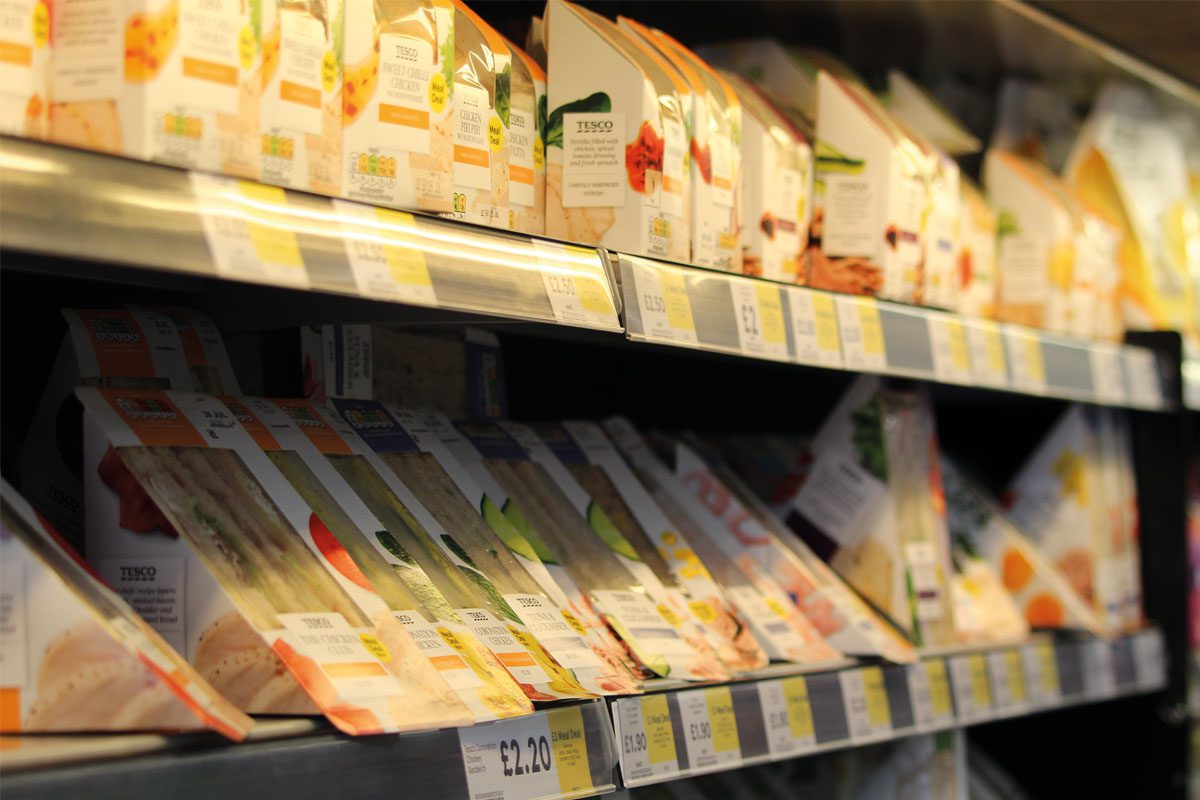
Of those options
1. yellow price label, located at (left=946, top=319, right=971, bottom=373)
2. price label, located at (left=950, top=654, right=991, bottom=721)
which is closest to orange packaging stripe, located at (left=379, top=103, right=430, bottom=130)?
yellow price label, located at (left=946, top=319, right=971, bottom=373)

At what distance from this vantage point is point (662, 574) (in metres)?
1.73

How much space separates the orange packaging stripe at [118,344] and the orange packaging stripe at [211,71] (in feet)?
1.07

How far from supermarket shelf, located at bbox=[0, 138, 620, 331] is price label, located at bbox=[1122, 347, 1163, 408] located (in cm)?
142

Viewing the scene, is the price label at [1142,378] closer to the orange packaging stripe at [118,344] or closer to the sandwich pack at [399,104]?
the sandwich pack at [399,104]

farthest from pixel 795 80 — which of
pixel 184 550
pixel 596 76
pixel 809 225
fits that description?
pixel 184 550

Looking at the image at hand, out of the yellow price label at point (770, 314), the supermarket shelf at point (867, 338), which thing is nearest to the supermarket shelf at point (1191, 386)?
the supermarket shelf at point (867, 338)

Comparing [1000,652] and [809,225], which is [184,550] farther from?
[1000,652]

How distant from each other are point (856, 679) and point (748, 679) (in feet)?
0.73

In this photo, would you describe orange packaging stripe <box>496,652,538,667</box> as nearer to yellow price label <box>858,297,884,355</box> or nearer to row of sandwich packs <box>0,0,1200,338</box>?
row of sandwich packs <box>0,0,1200,338</box>

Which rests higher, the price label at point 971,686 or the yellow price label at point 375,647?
the yellow price label at point 375,647

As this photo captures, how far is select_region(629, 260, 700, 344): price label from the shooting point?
4.77 ft

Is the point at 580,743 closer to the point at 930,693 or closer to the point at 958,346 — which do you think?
the point at 930,693

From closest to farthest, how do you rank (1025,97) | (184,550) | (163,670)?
1. (163,670)
2. (184,550)
3. (1025,97)

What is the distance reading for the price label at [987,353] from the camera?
208 centimetres
